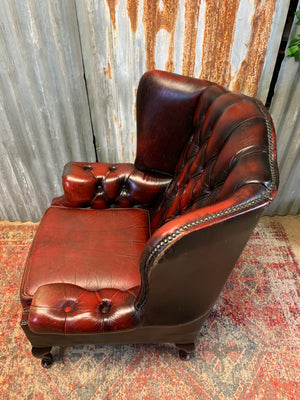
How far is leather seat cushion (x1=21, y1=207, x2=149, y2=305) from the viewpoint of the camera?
1.10 meters

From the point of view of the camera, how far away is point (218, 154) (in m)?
0.99

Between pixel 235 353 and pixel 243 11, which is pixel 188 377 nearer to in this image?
pixel 235 353

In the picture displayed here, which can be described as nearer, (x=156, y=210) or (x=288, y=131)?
(x=156, y=210)

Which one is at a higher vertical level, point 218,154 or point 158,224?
point 218,154

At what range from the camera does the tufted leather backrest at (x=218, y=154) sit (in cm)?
78

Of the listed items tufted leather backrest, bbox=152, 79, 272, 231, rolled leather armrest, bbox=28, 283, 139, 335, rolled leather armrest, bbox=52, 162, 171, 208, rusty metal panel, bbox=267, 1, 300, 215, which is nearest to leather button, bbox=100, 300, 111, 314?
rolled leather armrest, bbox=28, 283, 139, 335

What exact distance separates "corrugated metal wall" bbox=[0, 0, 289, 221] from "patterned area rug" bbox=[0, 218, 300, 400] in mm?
912

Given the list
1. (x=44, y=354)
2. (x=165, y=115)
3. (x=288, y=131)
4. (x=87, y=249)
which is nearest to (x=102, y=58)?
(x=165, y=115)

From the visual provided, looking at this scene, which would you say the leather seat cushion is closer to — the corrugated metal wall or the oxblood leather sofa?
the oxblood leather sofa

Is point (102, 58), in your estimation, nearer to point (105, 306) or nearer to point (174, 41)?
point (174, 41)

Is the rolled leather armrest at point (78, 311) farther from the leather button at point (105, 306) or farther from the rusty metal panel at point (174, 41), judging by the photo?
the rusty metal panel at point (174, 41)

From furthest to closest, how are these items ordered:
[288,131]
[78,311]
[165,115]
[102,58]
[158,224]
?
1. [288,131]
2. [102,58]
3. [158,224]
4. [165,115]
5. [78,311]

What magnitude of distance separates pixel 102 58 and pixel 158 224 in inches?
33.2

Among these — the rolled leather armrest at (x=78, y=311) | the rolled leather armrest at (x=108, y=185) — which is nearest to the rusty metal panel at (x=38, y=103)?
the rolled leather armrest at (x=108, y=185)
